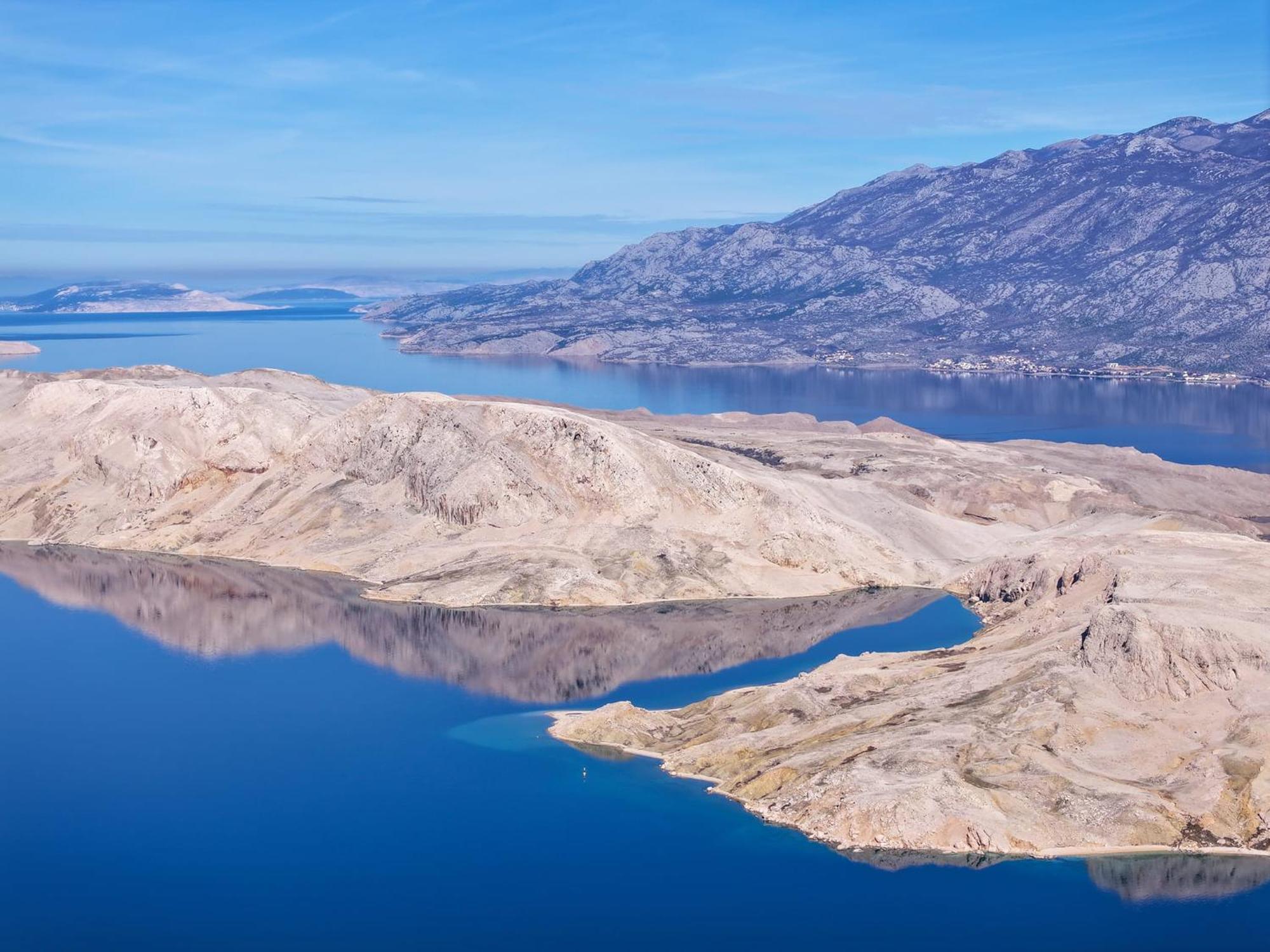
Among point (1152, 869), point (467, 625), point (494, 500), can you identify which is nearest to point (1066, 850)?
point (1152, 869)

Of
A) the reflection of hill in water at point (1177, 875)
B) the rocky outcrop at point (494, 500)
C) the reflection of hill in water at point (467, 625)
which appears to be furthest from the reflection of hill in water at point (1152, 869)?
the rocky outcrop at point (494, 500)

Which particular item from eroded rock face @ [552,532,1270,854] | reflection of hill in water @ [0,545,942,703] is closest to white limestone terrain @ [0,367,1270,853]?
eroded rock face @ [552,532,1270,854]

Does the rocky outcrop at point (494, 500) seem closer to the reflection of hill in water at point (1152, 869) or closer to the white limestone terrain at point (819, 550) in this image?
the white limestone terrain at point (819, 550)

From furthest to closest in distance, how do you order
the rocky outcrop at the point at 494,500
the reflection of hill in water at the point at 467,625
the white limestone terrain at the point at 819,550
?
the rocky outcrop at the point at 494,500, the reflection of hill in water at the point at 467,625, the white limestone terrain at the point at 819,550

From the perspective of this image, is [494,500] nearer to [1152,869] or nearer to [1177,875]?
[1152,869]

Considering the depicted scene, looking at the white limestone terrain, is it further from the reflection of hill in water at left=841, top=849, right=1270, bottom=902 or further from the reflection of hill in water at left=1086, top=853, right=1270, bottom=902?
the reflection of hill in water at left=1086, top=853, right=1270, bottom=902

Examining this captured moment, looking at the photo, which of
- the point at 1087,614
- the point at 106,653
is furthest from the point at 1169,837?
the point at 106,653

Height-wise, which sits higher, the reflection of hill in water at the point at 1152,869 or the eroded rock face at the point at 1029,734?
the eroded rock face at the point at 1029,734

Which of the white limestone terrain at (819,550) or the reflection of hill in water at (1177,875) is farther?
the white limestone terrain at (819,550)
